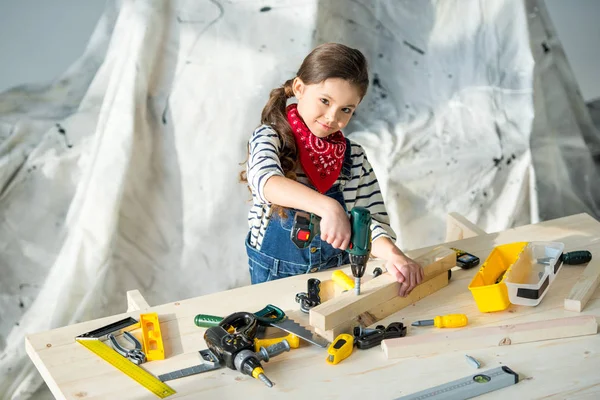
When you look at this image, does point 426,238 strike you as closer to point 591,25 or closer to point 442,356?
point 591,25

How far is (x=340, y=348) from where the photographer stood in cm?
148

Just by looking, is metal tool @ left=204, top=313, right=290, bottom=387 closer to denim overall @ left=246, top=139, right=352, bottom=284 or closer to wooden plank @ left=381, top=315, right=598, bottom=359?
wooden plank @ left=381, top=315, right=598, bottom=359

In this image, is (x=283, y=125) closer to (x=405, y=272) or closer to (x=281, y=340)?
(x=405, y=272)

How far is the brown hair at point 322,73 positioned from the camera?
1.77m

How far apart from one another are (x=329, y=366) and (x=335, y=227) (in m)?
0.27

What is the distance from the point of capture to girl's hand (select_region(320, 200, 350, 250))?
1.53 metres

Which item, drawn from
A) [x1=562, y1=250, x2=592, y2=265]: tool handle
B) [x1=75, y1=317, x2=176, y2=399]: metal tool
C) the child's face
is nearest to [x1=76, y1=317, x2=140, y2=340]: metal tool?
[x1=75, y1=317, x2=176, y2=399]: metal tool

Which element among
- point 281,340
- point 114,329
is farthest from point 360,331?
point 114,329

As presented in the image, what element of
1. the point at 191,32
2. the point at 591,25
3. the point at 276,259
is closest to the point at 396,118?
the point at 191,32

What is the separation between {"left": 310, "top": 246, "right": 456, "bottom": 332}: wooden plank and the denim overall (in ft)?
0.87

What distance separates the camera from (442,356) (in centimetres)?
151

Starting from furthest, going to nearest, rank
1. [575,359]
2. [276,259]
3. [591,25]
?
[591,25]
[276,259]
[575,359]

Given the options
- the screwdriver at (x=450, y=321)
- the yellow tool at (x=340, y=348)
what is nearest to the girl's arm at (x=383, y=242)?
the screwdriver at (x=450, y=321)

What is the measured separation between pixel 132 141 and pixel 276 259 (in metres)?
1.01
